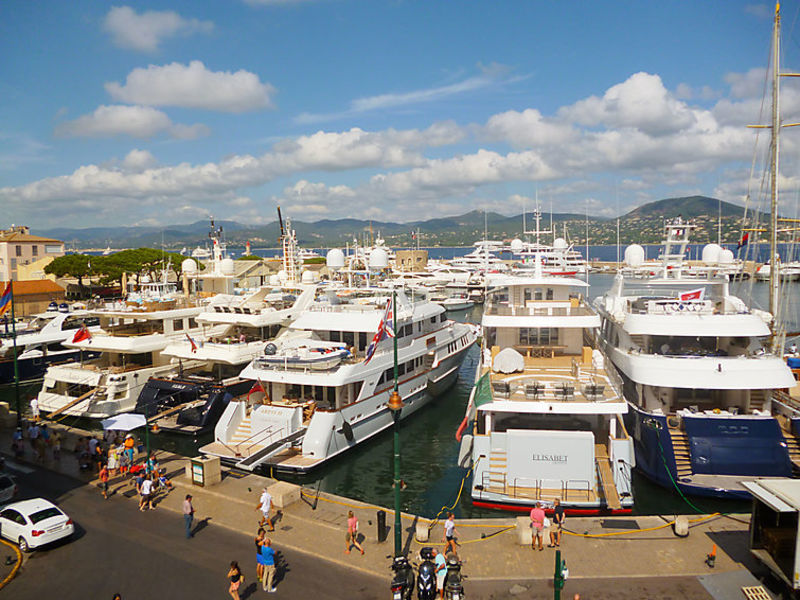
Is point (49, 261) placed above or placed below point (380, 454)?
above

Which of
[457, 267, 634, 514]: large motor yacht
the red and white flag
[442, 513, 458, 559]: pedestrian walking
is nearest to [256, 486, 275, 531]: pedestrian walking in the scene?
[442, 513, 458, 559]: pedestrian walking

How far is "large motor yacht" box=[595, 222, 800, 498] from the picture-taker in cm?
1720

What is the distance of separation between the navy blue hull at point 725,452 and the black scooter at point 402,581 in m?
10.4

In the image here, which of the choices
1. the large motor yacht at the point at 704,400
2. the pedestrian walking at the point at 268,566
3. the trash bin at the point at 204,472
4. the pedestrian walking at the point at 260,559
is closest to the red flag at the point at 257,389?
the trash bin at the point at 204,472

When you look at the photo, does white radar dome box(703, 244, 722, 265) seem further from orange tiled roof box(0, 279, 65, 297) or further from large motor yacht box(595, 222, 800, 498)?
orange tiled roof box(0, 279, 65, 297)

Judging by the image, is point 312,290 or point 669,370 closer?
point 669,370

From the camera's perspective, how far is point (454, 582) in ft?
36.1

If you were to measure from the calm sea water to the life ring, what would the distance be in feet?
3.75

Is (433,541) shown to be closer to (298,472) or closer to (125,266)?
(298,472)

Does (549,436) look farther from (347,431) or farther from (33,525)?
(33,525)

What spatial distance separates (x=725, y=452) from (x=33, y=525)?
20.3 m

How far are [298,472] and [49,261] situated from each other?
222 ft

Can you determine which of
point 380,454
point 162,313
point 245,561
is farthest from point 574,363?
point 162,313

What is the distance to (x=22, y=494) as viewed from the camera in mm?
17766
